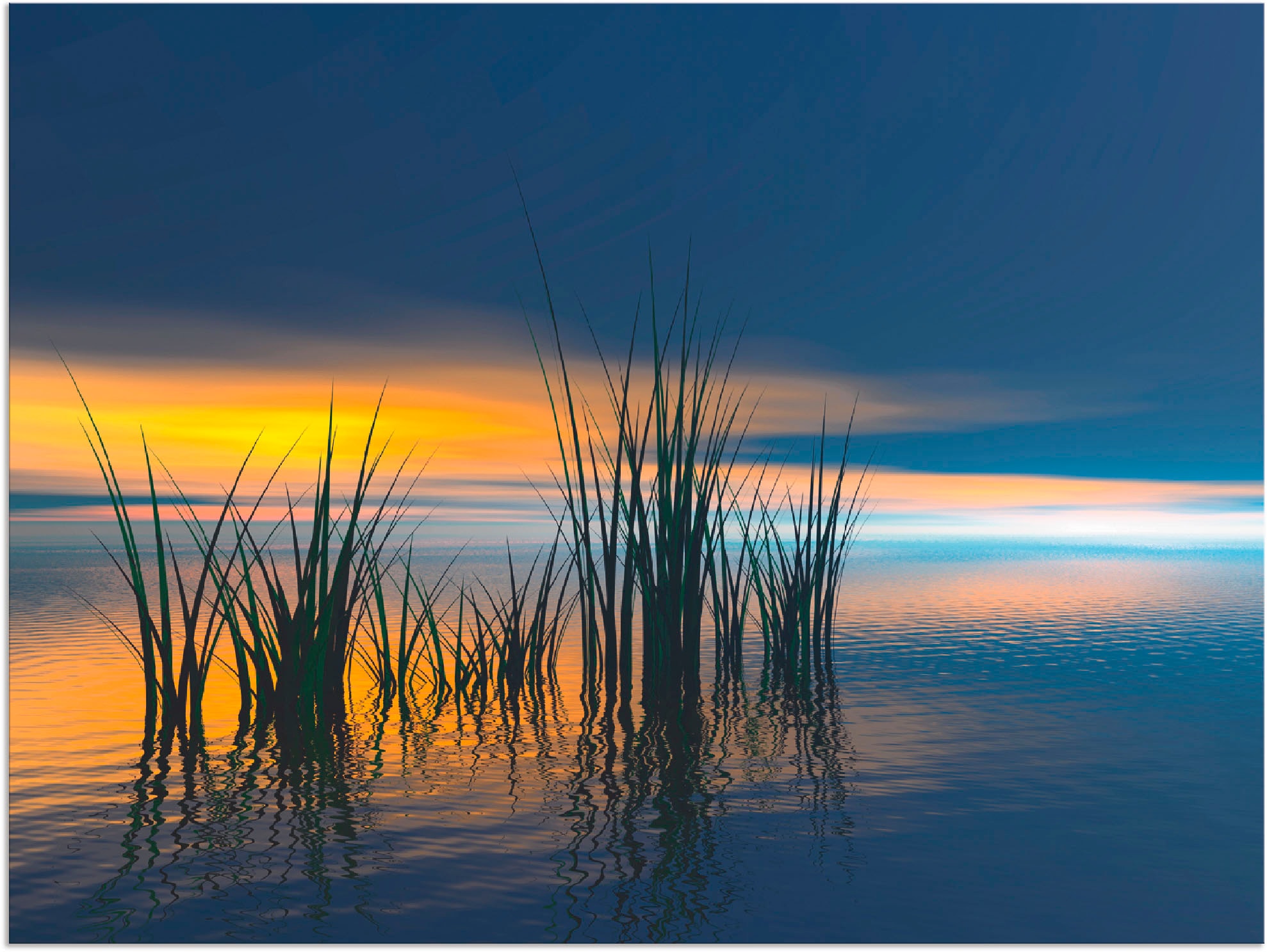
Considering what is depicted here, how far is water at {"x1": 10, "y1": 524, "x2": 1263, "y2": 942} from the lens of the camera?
278cm

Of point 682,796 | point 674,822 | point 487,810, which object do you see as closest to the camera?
point 674,822

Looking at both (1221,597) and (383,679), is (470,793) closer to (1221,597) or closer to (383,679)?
(383,679)

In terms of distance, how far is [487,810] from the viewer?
3.66 m

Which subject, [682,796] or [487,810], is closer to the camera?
[487,810]

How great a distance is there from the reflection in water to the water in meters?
0.01

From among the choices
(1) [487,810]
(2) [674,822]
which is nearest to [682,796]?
(2) [674,822]

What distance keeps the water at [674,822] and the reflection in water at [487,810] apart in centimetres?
1

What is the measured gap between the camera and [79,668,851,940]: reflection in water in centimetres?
275

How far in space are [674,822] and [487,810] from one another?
31.1 inches

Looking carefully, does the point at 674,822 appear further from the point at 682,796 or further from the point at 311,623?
the point at 311,623

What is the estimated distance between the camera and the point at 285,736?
14.1 ft

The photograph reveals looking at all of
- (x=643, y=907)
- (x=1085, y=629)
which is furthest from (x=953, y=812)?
(x=1085, y=629)

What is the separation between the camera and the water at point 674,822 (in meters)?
2.78

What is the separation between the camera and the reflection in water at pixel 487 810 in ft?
9.02
